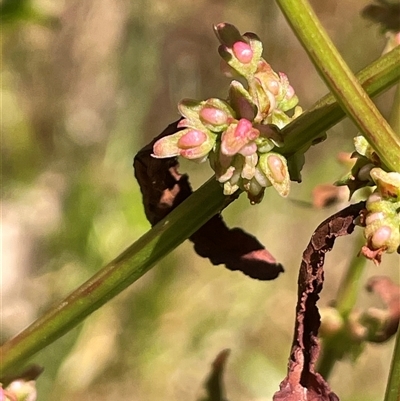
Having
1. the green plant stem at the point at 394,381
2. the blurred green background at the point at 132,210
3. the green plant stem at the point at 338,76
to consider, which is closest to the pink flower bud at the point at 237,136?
the green plant stem at the point at 338,76

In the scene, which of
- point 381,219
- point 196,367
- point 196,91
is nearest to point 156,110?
point 196,91

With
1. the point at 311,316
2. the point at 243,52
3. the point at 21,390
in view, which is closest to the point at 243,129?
the point at 243,52

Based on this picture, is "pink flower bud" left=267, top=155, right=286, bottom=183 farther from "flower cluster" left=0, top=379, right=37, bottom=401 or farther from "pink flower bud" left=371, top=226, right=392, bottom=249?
"flower cluster" left=0, top=379, right=37, bottom=401

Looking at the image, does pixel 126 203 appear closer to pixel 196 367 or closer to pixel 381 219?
pixel 196 367

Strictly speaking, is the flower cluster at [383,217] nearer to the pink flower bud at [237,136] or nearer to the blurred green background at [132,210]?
the pink flower bud at [237,136]

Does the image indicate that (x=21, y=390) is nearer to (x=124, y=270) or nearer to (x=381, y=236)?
(x=124, y=270)

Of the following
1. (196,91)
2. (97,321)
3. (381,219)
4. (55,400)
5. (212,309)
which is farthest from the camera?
(196,91)
